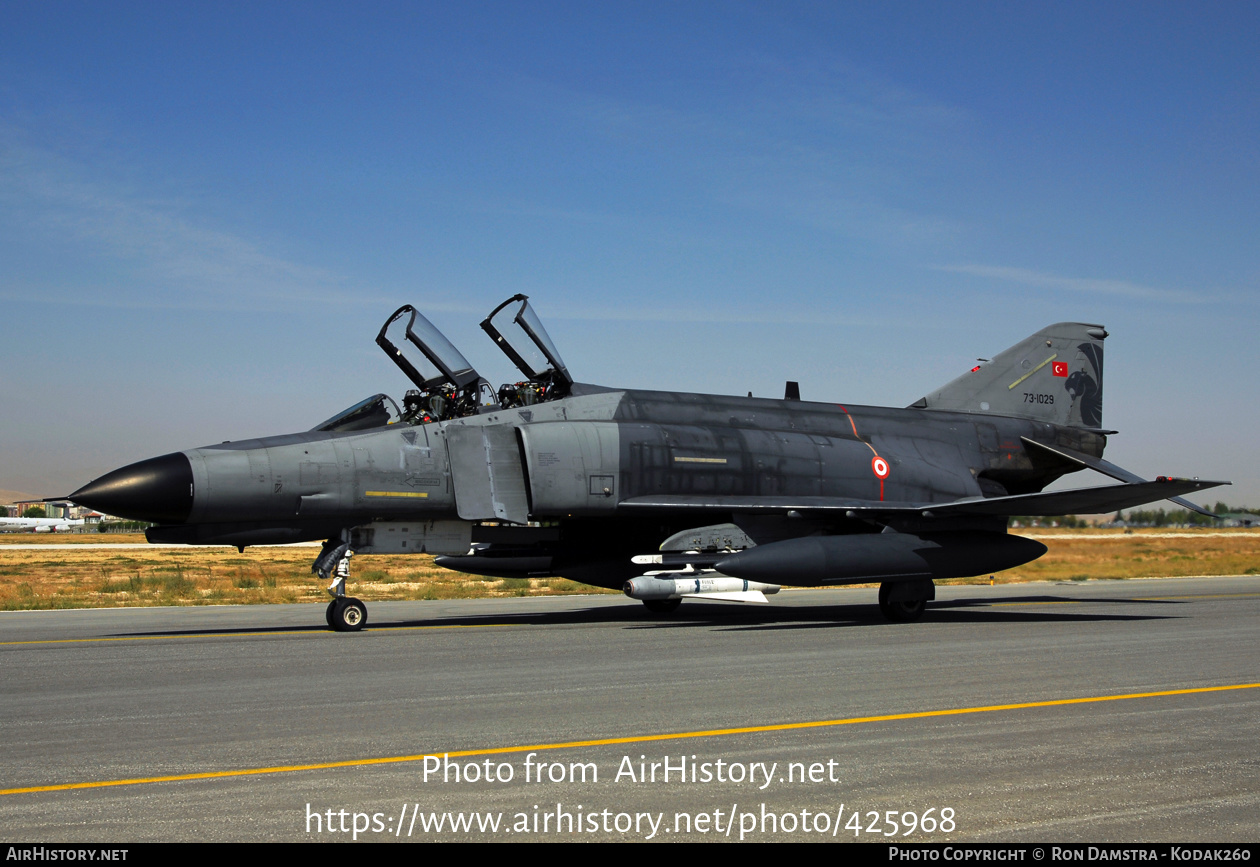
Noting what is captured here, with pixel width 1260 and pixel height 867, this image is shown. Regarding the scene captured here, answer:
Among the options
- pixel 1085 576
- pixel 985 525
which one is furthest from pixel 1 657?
pixel 1085 576

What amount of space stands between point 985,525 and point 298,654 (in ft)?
37.4

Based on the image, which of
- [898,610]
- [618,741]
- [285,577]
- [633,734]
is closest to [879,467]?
[898,610]

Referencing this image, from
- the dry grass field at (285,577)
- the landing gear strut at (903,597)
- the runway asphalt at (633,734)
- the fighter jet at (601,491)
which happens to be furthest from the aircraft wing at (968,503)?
the dry grass field at (285,577)

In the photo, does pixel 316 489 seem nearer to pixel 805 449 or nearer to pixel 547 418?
pixel 547 418

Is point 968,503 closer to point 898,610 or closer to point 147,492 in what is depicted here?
point 898,610

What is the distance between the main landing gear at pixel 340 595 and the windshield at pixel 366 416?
62.2 inches

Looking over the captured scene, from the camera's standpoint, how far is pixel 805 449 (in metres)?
17.6

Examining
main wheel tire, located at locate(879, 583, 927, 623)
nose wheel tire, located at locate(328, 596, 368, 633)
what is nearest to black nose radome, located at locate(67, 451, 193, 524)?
nose wheel tire, located at locate(328, 596, 368, 633)

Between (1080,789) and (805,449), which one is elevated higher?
(805,449)

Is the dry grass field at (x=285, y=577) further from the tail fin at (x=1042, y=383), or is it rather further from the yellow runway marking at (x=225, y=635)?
the tail fin at (x=1042, y=383)

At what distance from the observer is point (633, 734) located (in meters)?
7.15

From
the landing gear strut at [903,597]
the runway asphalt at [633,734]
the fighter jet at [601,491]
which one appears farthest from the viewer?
the landing gear strut at [903,597]

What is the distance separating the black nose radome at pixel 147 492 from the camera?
42.1 ft

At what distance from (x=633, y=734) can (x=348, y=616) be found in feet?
27.1
